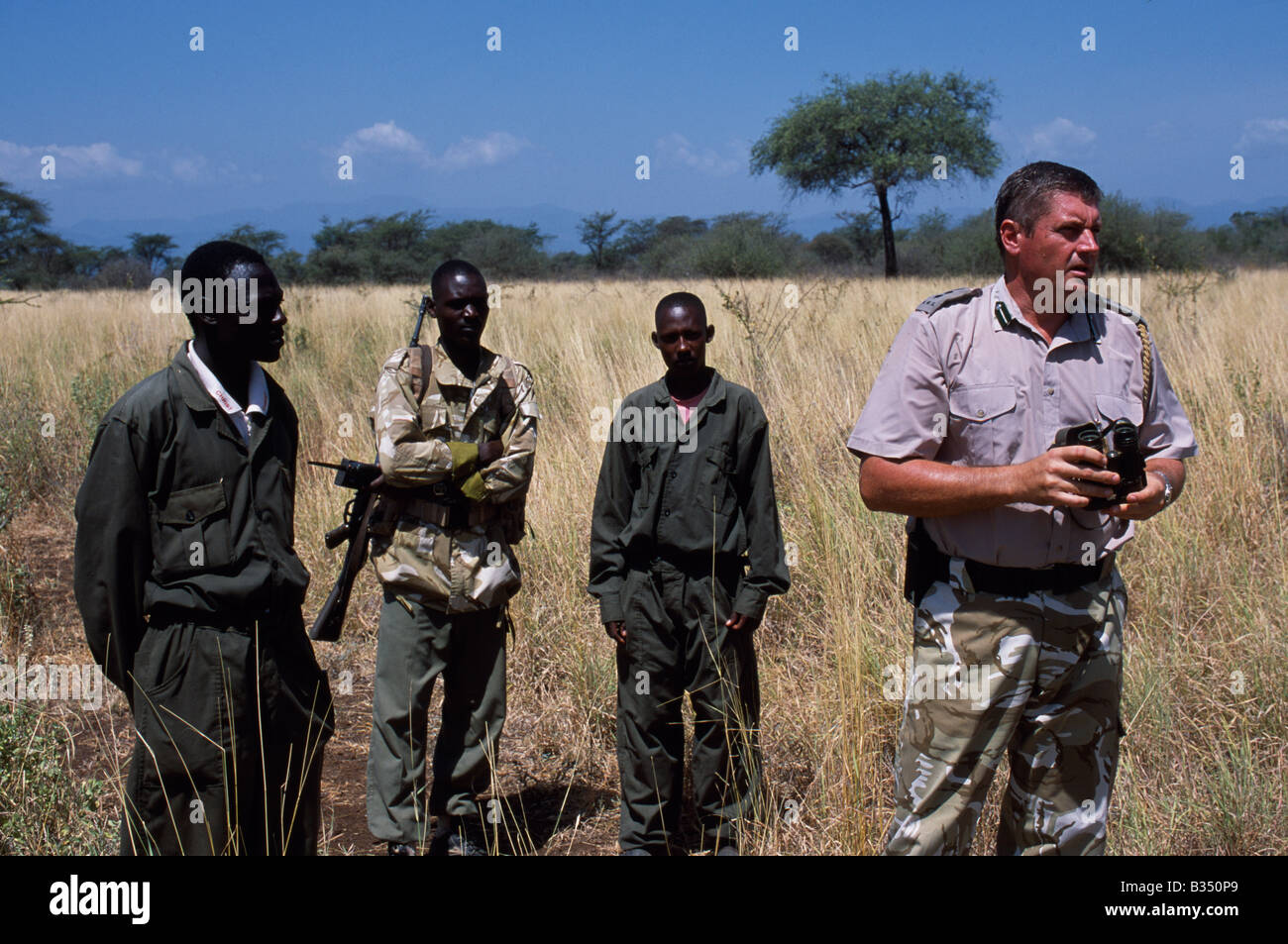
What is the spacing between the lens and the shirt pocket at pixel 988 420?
87.1 inches

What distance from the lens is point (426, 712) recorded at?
323cm

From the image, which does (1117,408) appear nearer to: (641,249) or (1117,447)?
(1117,447)

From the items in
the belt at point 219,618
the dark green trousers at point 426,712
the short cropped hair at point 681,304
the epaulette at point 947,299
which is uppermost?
the short cropped hair at point 681,304

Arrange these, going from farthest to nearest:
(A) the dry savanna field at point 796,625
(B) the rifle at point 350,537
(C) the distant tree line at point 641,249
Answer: (C) the distant tree line at point 641,249 → (B) the rifle at point 350,537 → (A) the dry savanna field at point 796,625

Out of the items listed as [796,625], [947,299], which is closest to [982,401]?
[947,299]

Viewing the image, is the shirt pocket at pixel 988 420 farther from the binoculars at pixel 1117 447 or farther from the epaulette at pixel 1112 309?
the epaulette at pixel 1112 309

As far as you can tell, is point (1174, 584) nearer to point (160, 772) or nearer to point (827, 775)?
point (827, 775)

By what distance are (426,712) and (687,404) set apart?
4.36ft

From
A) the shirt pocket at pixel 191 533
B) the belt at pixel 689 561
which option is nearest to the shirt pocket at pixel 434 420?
the belt at pixel 689 561

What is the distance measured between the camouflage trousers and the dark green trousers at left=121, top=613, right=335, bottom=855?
153 centimetres

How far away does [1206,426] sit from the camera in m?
5.66

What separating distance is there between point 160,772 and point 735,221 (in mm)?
28548

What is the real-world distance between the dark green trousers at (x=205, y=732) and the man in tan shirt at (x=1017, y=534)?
151cm

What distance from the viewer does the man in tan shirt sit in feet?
7.13
